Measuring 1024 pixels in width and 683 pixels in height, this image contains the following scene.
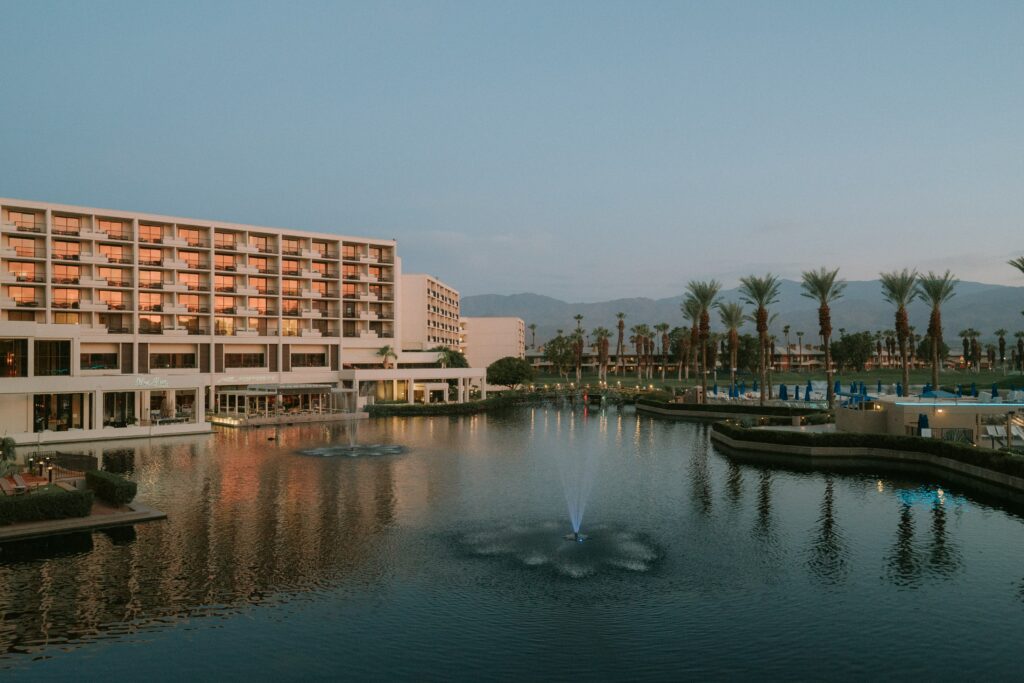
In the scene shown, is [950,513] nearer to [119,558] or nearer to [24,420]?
[119,558]

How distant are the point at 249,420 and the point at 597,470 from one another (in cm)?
3758

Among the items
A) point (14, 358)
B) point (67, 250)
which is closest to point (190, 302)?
point (67, 250)

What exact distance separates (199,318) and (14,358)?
101 ft

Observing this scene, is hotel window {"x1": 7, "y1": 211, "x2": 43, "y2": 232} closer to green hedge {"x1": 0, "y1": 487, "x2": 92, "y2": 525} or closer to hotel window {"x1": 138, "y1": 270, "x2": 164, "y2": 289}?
hotel window {"x1": 138, "y1": 270, "x2": 164, "y2": 289}

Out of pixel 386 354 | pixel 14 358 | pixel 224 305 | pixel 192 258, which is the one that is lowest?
pixel 14 358

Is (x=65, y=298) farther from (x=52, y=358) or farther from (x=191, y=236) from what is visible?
(x=52, y=358)

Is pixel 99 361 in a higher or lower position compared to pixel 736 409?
higher

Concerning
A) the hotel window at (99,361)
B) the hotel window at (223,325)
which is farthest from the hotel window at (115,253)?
the hotel window at (223,325)

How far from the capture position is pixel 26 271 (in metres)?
71.1

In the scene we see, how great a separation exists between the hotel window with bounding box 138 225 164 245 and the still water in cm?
5278

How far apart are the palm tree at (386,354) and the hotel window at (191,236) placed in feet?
82.8

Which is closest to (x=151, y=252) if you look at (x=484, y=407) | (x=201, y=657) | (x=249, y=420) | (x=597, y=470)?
(x=249, y=420)

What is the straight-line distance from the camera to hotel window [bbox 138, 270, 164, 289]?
77188 millimetres

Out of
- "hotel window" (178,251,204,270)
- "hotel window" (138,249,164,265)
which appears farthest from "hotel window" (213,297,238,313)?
"hotel window" (138,249,164,265)
